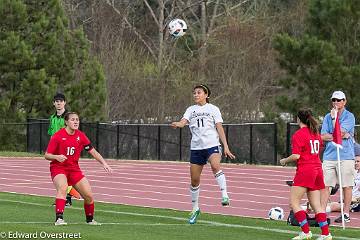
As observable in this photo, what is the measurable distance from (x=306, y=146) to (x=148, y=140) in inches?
1189

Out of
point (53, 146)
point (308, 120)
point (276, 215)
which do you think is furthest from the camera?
point (276, 215)

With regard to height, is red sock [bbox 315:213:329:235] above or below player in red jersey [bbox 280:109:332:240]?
below

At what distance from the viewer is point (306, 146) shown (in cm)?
1425

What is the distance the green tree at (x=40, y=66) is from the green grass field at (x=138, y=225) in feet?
92.6

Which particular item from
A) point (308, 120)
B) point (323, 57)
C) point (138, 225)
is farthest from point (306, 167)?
point (323, 57)

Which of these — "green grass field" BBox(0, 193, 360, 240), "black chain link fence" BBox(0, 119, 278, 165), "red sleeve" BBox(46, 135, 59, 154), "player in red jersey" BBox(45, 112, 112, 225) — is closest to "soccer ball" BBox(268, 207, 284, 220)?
"green grass field" BBox(0, 193, 360, 240)

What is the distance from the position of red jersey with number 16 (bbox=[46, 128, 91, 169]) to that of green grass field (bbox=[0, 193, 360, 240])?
90cm

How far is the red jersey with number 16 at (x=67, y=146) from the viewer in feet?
51.6

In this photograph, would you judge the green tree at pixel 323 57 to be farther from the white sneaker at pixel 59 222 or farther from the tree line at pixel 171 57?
the white sneaker at pixel 59 222

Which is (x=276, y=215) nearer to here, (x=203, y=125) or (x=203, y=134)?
(x=203, y=134)

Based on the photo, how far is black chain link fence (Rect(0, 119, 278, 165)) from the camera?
128 feet

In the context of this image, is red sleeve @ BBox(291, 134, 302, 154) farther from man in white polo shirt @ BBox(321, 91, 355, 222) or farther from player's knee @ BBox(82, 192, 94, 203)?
player's knee @ BBox(82, 192, 94, 203)

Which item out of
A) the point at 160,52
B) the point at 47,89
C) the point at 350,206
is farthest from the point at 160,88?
the point at 350,206

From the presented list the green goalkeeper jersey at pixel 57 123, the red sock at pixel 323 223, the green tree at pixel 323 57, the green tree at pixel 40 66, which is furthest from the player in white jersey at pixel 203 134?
the green tree at pixel 40 66
